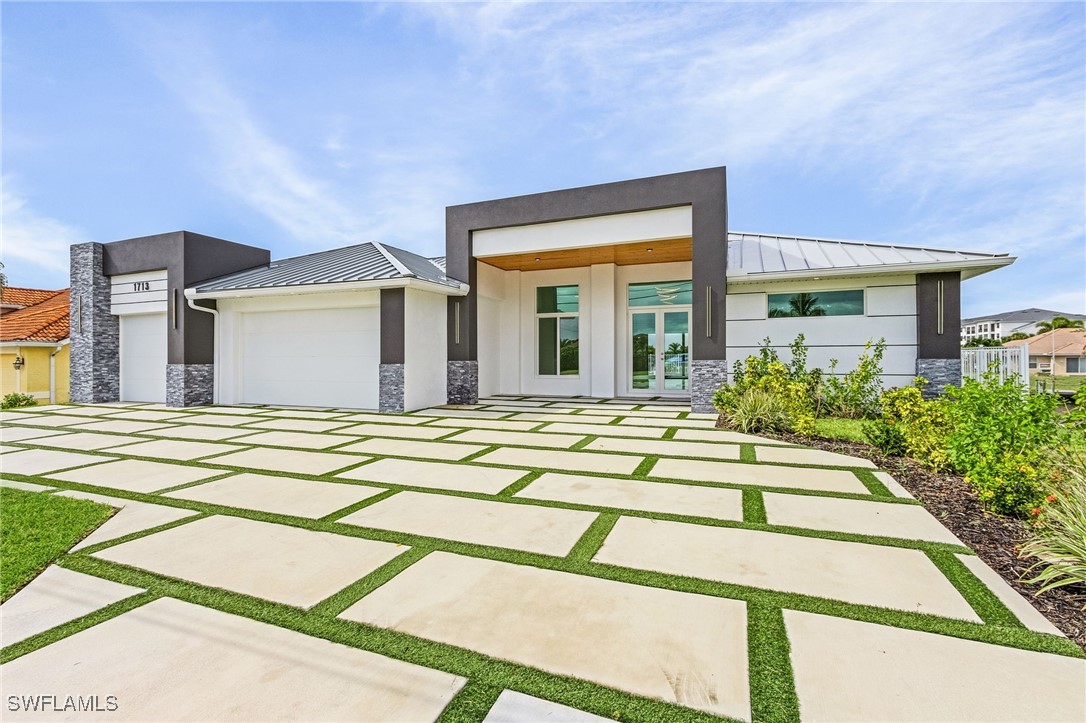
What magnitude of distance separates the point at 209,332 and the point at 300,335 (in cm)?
282

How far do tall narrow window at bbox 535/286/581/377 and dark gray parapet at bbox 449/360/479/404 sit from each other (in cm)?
266

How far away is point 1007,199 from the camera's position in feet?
50.2

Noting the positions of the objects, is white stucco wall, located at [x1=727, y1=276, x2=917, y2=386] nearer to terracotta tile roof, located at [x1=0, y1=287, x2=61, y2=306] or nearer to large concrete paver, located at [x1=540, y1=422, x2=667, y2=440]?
large concrete paver, located at [x1=540, y1=422, x2=667, y2=440]

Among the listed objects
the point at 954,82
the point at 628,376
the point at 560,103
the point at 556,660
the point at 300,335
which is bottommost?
the point at 556,660

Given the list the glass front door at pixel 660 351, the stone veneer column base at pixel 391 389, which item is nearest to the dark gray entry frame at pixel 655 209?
the stone veneer column base at pixel 391 389

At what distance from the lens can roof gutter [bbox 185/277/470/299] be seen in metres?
10.1

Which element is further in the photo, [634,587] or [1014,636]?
[634,587]

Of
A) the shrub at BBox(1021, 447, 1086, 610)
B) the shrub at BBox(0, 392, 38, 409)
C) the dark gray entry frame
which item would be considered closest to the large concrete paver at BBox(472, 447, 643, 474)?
the shrub at BBox(1021, 447, 1086, 610)

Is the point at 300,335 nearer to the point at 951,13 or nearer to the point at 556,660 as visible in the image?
the point at 556,660

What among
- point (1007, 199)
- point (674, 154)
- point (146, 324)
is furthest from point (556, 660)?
point (1007, 199)

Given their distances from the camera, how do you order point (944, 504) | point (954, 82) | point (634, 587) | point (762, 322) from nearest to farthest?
point (634, 587) < point (944, 504) < point (954, 82) < point (762, 322)

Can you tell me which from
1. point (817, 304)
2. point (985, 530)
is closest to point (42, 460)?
point (985, 530)

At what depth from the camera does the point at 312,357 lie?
11.6m

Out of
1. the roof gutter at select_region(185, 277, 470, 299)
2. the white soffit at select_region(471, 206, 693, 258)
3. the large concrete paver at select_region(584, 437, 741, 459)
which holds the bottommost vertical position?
the large concrete paver at select_region(584, 437, 741, 459)
